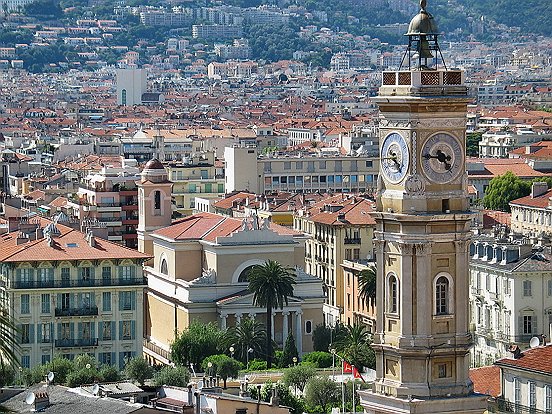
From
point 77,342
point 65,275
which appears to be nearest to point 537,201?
point 77,342

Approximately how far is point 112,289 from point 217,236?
587 cm

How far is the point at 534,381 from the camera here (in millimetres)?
40312

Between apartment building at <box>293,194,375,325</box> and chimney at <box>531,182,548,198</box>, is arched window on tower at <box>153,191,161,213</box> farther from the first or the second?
chimney at <box>531,182,548,198</box>

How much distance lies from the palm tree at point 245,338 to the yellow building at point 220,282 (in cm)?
199

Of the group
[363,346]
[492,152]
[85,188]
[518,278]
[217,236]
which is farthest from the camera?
[492,152]

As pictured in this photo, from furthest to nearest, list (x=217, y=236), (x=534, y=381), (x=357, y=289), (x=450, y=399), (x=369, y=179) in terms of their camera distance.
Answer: (x=369, y=179) < (x=357, y=289) < (x=217, y=236) < (x=534, y=381) < (x=450, y=399)

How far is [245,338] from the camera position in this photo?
6234cm

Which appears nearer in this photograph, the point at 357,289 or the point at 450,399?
the point at 450,399

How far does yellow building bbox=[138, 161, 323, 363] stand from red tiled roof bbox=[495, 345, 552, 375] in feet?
75.0

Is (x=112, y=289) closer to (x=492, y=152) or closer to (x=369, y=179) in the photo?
(x=369, y=179)

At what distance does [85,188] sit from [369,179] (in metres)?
26.1

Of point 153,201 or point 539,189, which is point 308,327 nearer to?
point 153,201

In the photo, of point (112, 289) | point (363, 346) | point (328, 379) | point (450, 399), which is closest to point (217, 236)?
point (112, 289)

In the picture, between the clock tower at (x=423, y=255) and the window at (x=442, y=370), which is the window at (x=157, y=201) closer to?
the clock tower at (x=423, y=255)
